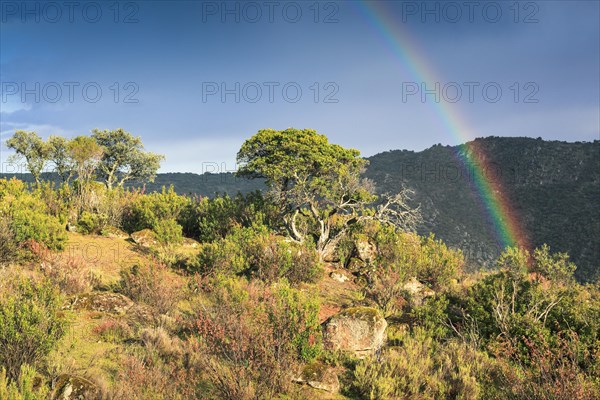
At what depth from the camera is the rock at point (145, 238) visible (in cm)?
1881

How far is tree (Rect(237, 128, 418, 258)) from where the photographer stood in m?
19.7

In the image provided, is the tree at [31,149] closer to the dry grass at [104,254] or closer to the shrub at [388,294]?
the dry grass at [104,254]

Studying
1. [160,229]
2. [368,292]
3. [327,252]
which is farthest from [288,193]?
[368,292]

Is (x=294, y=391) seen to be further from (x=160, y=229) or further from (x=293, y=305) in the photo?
(x=160, y=229)

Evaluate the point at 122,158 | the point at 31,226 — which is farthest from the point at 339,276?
the point at 122,158

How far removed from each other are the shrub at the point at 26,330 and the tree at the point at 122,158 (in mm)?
41657

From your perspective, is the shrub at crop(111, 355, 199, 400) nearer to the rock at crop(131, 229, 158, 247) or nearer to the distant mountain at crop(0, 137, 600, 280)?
the rock at crop(131, 229, 158, 247)

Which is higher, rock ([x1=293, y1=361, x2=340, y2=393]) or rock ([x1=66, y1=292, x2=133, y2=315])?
rock ([x1=66, y1=292, x2=133, y2=315])

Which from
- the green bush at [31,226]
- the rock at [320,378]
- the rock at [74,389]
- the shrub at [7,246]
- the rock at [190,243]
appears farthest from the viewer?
the rock at [190,243]

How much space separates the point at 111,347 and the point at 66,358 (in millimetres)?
1146

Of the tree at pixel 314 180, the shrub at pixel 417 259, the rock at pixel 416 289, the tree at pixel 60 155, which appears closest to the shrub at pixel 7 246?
the tree at pixel 314 180

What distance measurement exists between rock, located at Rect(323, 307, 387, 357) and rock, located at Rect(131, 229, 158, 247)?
1289 centimetres

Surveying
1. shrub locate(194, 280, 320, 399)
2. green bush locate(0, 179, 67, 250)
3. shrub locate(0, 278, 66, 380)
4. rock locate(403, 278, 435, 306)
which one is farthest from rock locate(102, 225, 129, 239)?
rock locate(403, 278, 435, 306)

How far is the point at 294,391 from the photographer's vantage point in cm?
645
